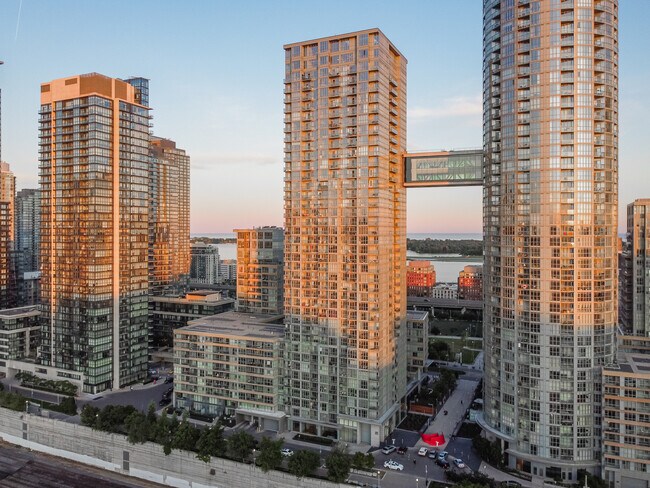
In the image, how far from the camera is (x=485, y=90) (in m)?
72.0

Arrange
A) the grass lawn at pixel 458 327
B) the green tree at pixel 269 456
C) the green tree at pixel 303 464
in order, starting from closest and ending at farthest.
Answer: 1. the green tree at pixel 303 464
2. the green tree at pixel 269 456
3. the grass lawn at pixel 458 327

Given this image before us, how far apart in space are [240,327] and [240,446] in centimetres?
2624

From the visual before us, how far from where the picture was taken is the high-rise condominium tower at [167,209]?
15200 cm

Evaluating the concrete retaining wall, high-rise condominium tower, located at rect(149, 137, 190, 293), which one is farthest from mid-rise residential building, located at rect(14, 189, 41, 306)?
the concrete retaining wall

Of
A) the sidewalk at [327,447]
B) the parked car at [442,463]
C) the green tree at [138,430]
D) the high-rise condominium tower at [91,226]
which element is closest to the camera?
the parked car at [442,463]

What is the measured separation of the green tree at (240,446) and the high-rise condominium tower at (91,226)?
129ft

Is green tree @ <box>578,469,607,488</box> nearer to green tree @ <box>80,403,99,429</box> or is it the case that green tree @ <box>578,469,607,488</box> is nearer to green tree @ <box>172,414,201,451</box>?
green tree @ <box>172,414,201,451</box>

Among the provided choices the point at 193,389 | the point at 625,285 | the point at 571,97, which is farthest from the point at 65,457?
the point at 625,285

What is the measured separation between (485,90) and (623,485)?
52.0 metres

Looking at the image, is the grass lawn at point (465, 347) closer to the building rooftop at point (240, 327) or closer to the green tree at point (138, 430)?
the building rooftop at point (240, 327)

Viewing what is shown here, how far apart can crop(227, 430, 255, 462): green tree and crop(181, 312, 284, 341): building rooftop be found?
16955 millimetres

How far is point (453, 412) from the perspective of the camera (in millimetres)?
85875

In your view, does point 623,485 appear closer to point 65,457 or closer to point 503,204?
point 503,204

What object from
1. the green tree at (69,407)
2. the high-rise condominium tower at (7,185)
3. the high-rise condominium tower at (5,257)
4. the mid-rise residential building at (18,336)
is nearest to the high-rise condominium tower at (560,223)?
the green tree at (69,407)
